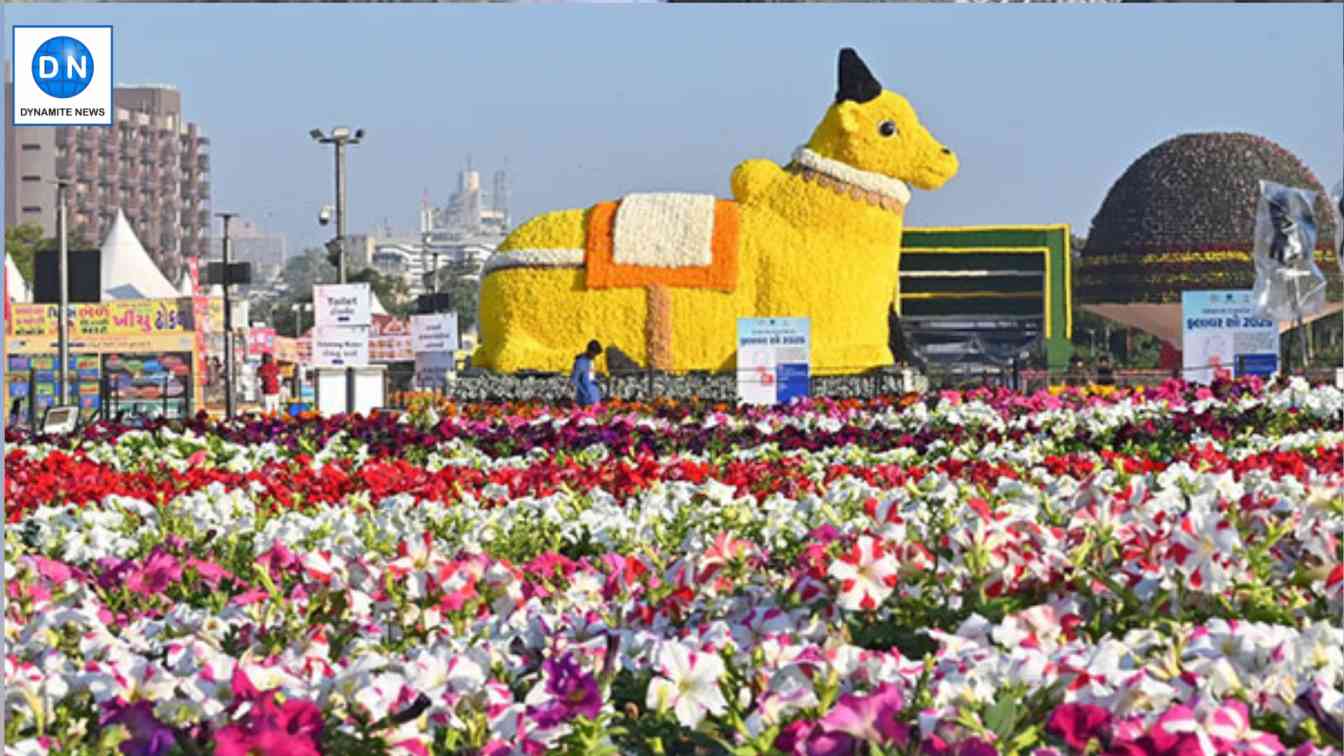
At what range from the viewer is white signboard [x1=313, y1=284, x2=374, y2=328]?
2262cm

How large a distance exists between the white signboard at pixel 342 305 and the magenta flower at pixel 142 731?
18827 mm

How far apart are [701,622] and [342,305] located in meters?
18.3

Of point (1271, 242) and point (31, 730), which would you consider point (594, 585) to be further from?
point (1271, 242)

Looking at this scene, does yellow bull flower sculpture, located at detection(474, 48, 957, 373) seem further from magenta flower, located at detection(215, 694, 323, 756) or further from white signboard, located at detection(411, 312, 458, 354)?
magenta flower, located at detection(215, 694, 323, 756)

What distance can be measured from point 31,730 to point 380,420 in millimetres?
10752

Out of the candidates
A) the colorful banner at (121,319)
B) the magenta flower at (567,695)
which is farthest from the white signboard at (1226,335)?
the colorful banner at (121,319)

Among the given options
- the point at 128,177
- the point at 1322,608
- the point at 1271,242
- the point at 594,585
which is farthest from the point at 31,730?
the point at 128,177

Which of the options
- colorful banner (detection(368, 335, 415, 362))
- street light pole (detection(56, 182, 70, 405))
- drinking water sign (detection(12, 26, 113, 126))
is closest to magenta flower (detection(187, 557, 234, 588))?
drinking water sign (detection(12, 26, 113, 126))

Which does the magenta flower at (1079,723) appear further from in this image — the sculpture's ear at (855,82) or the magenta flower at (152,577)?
the sculpture's ear at (855,82)

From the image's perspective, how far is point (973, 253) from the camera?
5522cm

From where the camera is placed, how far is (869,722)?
3582 mm

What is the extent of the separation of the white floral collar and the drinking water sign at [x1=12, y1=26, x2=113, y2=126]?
23.3 metres

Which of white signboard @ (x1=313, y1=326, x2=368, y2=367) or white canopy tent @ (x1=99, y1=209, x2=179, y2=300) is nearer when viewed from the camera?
white signboard @ (x1=313, y1=326, x2=368, y2=367)

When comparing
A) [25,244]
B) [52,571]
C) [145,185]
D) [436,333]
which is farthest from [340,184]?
[145,185]
